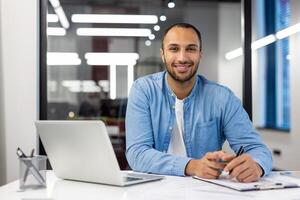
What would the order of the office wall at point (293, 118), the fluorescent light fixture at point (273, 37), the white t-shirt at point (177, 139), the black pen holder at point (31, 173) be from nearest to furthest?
the black pen holder at point (31, 173) → the white t-shirt at point (177, 139) → the fluorescent light fixture at point (273, 37) → the office wall at point (293, 118)

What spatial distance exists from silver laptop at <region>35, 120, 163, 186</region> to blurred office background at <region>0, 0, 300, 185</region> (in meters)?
1.56

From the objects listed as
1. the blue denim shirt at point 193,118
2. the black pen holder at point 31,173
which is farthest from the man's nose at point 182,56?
the black pen holder at point 31,173

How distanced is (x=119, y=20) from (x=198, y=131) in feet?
5.73

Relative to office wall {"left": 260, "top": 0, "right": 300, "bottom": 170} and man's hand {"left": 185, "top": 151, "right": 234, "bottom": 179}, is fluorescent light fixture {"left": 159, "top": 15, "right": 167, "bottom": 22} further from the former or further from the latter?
man's hand {"left": 185, "top": 151, "right": 234, "bottom": 179}

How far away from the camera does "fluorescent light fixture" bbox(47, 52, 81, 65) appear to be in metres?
3.19

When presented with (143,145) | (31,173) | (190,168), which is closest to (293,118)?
(143,145)

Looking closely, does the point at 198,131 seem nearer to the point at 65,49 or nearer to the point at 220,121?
the point at 220,121

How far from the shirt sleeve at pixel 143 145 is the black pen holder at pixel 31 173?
442 millimetres

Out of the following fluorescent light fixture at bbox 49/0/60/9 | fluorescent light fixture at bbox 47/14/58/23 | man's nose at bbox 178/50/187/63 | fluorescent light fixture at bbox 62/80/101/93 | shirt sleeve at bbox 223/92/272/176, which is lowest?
shirt sleeve at bbox 223/92/272/176

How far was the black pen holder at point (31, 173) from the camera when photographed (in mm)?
1219

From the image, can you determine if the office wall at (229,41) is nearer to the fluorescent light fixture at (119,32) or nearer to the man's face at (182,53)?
the fluorescent light fixture at (119,32)

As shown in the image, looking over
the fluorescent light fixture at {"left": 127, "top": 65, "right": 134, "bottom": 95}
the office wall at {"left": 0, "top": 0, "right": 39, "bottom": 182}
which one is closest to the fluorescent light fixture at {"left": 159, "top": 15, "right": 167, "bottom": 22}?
the fluorescent light fixture at {"left": 127, "top": 65, "right": 134, "bottom": 95}

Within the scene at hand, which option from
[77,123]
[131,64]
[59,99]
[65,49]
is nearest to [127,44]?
[131,64]

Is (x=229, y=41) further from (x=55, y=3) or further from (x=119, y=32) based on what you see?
(x=55, y=3)
